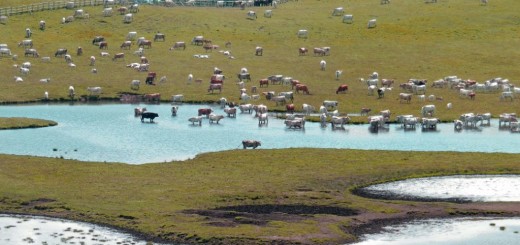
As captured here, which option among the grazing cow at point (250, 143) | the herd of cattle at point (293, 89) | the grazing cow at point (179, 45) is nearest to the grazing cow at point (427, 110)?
the herd of cattle at point (293, 89)

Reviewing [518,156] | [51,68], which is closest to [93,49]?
[51,68]

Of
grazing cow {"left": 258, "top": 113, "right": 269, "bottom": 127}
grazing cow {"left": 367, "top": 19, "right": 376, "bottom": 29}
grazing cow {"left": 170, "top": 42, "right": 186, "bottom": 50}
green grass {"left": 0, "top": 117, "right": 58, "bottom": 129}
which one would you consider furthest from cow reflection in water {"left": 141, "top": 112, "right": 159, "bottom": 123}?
grazing cow {"left": 367, "top": 19, "right": 376, "bottom": 29}

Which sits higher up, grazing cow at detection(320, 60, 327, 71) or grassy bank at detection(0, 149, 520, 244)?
grazing cow at detection(320, 60, 327, 71)

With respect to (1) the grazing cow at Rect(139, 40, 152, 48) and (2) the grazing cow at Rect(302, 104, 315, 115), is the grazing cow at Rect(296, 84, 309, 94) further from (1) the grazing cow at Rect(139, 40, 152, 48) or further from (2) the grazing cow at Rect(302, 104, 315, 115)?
(1) the grazing cow at Rect(139, 40, 152, 48)

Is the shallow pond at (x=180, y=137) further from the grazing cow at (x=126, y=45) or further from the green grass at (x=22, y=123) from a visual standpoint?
the grazing cow at (x=126, y=45)

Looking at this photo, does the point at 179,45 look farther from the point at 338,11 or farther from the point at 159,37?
the point at 338,11

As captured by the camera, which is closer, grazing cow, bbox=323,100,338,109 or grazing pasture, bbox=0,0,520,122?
grazing cow, bbox=323,100,338,109
